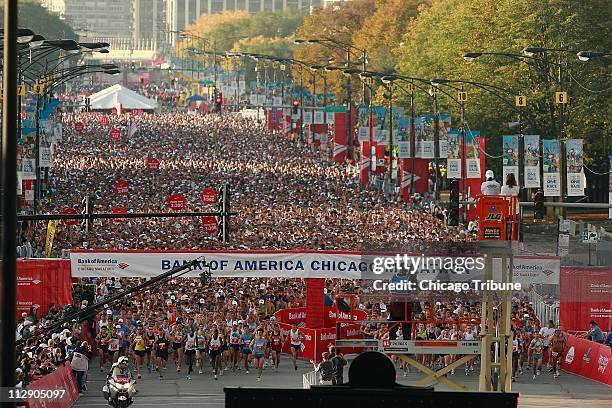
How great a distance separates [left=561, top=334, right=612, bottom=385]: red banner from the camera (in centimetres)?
3350

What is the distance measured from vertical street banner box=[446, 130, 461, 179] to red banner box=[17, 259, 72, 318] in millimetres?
30088

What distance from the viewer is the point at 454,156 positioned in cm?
6662

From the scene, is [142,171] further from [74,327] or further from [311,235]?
[74,327]

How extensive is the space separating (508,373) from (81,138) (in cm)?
10146

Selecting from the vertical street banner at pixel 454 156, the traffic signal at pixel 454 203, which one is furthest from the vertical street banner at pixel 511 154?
the traffic signal at pixel 454 203

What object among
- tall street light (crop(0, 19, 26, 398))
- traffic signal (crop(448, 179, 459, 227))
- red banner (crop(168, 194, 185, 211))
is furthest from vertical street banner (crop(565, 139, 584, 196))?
tall street light (crop(0, 19, 26, 398))

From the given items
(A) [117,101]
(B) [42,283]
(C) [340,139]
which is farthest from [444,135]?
(A) [117,101]

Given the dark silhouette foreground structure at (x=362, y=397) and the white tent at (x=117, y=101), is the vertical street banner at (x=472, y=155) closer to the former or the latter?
the dark silhouette foreground structure at (x=362, y=397)

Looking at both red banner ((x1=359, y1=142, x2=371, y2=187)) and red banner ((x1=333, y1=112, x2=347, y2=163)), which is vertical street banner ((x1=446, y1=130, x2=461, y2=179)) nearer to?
red banner ((x1=359, y1=142, x2=371, y2=187))

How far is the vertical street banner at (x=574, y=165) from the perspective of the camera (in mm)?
55656

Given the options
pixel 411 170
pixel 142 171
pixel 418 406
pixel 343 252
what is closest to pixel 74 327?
pixel 343 252

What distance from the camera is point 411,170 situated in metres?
76.1

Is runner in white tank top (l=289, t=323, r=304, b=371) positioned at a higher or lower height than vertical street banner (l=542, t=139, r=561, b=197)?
lower

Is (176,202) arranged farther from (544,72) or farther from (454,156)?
(544,72)
